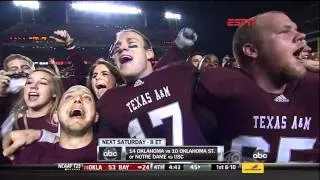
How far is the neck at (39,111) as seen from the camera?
196 cm

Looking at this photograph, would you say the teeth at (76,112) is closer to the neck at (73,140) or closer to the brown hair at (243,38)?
the neck at (73,140)

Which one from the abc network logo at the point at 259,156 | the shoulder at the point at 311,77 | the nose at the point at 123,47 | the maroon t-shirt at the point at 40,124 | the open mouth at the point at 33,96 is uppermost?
the nose at the point at 123,47

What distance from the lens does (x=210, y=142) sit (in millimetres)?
1953

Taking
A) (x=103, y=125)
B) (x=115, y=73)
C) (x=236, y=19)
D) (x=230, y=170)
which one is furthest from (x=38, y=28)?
(x=230, y=170)

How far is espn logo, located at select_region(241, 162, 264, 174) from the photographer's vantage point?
1.95 meters

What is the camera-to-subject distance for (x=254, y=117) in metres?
1.97

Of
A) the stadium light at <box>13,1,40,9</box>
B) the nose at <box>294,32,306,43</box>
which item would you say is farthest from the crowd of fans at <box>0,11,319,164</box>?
the stadium light at <box>13,1,40,9</box>

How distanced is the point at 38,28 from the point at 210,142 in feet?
3.15

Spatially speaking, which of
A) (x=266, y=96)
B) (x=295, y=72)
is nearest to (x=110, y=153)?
(x=266, y=96)

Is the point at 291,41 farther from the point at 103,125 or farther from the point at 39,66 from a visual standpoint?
the point at 39,66

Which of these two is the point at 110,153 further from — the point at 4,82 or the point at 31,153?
the point at 4,82

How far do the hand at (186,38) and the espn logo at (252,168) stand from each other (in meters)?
0.62

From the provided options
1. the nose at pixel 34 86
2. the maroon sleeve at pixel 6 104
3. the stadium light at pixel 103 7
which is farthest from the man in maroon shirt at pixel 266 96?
the maroon sleeve at pixel 6 104

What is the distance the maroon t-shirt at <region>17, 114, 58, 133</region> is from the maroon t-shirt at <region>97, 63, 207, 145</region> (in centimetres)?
23
